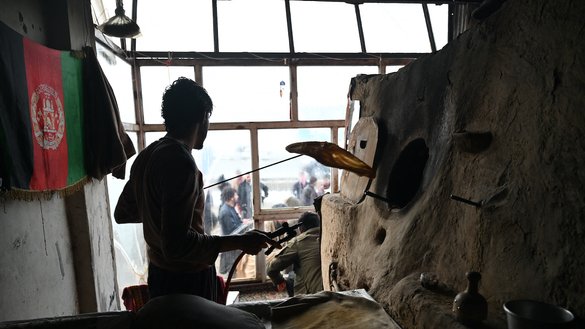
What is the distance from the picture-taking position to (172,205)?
5.66 feet

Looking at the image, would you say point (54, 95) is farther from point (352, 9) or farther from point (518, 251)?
point (352, 9)

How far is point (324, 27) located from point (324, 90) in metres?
1.12

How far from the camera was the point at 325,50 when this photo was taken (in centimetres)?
645

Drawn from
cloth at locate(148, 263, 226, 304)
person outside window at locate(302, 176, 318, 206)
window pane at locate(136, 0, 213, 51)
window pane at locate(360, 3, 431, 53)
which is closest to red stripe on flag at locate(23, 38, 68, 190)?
cloth at locate(148, 263, 226, 304)

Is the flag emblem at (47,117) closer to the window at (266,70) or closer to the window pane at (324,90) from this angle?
the window at (266,70)

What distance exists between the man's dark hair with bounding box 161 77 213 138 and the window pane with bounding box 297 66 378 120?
4667 millimetres

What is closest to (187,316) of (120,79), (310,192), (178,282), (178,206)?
(178,282)

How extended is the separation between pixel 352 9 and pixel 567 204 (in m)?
5.75

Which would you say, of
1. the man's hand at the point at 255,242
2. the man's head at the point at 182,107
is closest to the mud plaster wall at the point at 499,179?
the man's hand at the point at 255,242

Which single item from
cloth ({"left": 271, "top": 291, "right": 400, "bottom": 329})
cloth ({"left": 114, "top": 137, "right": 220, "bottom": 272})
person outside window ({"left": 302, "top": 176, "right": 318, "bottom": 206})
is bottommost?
person outside window ({"left": 302, "top": 176, "right": 318, "bottom": 206})

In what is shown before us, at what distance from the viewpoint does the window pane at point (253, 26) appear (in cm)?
614

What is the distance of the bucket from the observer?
1.19 m

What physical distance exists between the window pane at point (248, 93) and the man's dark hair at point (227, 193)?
1320 mm

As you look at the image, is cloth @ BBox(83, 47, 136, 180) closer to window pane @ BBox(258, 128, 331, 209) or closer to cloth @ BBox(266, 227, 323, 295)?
cloth @ BBox(266, 227, 323, 295)
